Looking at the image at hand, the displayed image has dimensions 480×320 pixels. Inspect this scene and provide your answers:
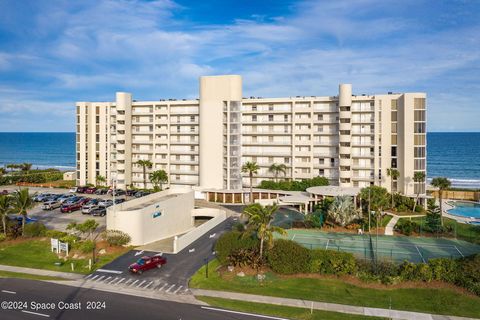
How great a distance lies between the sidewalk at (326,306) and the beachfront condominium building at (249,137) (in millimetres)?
47463

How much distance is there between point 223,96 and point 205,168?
1602cm

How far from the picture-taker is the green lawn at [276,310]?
87.8 ft

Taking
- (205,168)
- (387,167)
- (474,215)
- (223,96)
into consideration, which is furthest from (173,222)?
(474,215)

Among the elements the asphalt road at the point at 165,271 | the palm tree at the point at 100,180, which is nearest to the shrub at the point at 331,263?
the asphalt road at the point at 165,271

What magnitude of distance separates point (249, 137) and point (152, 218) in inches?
1617

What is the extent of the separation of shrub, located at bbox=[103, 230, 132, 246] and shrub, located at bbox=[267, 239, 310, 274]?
18426 millimetres

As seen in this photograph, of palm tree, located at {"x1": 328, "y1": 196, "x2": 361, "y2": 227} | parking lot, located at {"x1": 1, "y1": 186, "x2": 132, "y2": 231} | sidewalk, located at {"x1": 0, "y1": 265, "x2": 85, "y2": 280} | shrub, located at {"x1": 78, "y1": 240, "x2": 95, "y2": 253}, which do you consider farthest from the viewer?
parking lot, located at {"x1": 1, "y1": 186, "x2": 132, "y2": 231}

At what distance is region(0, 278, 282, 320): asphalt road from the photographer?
87.7 feet

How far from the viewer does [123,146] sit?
88.1 meters

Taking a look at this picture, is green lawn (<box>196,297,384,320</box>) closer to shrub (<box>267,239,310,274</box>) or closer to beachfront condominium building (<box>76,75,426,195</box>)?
shrub (<box>267,239,310,274</box>)

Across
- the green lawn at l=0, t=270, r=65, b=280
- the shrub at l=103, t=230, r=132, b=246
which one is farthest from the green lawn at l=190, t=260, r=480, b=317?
the green lawn at l=0, t=270, r=65, b=280

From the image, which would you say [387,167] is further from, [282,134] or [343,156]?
[282,134]

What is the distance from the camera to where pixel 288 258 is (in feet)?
116

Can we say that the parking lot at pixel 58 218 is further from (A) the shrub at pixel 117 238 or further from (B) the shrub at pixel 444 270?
(B) the shrub at pixel 444 270
